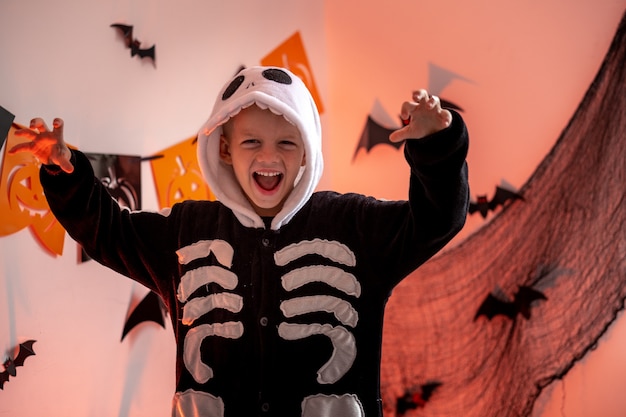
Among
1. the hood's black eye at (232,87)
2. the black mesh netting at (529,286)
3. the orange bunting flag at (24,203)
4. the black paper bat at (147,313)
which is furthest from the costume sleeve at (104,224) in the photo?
the black mesh netting at (529,286)

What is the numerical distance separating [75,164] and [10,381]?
62 cm

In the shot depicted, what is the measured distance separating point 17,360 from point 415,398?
1.15 meters

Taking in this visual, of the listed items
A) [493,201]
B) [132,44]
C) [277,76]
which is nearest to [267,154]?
[277,76]

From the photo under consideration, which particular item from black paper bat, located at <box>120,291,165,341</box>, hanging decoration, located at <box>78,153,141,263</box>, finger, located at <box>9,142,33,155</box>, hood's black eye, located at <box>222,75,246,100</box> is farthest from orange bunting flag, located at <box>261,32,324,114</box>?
finger, located at <box>9,142,33,155</box>

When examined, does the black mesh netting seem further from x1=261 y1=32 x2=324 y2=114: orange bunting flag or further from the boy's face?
the boy's face

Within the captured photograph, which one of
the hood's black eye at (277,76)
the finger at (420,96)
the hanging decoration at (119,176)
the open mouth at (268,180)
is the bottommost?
the open mouth at (268,180)

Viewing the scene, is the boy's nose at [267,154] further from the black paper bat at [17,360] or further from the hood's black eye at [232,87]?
the black paper bat at [17,360]

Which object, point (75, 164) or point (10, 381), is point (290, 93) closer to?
point (75, 164)

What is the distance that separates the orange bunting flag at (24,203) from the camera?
1.62 meters

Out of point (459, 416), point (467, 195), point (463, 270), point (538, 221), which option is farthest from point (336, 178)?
point (467, 195)

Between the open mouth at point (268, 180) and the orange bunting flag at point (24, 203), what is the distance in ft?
2.12

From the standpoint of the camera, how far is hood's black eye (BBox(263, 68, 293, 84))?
4.40 feet

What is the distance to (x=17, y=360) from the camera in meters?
1.62

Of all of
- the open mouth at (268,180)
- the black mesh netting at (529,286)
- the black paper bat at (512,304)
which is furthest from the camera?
the black paper bat at (512,304)
